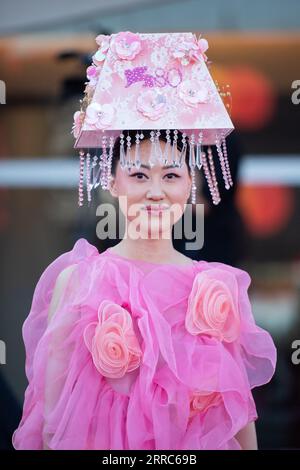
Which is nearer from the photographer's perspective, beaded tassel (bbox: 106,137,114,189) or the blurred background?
beaded tassel (bbox: 106,137,114,189)

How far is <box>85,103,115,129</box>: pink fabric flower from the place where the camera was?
1.67 metres

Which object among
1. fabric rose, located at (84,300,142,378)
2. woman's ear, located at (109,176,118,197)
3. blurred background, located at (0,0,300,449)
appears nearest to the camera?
fabric rose, located at (84,300,142,378)

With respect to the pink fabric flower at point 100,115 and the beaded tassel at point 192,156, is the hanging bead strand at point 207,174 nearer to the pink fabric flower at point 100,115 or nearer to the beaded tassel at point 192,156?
the beaded tassel at point 192,156

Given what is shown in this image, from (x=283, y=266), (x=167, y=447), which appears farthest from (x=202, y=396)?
(x=283, y=266)

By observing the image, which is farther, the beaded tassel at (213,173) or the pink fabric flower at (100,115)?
the beaded tassel at (213,173)

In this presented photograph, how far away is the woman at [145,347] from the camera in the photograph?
1.65m

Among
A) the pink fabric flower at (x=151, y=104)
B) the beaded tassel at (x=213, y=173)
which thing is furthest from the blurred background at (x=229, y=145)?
the pink fabric flower at (x=151, y=104)

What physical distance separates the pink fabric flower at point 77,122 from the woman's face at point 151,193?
0.14 m

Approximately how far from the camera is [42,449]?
1.72 meters

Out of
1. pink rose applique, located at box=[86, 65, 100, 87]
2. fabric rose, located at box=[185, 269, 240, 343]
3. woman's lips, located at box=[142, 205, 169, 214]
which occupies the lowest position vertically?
fabric rose, located at box=[185, 269, 240, 343]

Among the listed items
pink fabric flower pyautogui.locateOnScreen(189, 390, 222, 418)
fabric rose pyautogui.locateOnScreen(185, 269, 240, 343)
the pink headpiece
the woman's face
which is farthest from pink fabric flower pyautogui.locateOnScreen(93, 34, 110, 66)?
pink fabric flower pyautogui.locateOnScreen(189, 390, 222, 418)

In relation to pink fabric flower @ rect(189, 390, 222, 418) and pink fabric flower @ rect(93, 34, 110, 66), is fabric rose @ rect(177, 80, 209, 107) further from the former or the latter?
pink fabric flower @ rect(189, 390, 222, 418)

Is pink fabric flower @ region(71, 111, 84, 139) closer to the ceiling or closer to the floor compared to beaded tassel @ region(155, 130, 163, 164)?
closer to the ceiling

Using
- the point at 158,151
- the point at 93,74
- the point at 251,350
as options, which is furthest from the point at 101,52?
the point at 251,350
